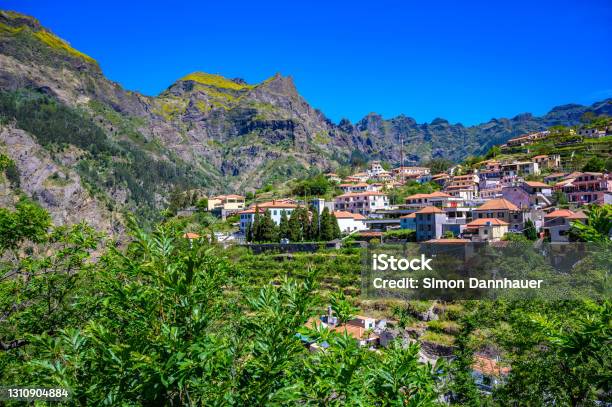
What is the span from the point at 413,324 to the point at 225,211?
45871 millimetres

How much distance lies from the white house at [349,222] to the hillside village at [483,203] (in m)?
0.12

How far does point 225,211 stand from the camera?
66938 mm

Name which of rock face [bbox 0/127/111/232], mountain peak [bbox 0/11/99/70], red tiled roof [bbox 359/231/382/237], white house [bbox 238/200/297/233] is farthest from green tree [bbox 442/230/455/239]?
mountain peak [bbox 0/11/99/70]

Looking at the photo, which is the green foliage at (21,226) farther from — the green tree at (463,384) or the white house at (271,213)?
the white house at (271,213)

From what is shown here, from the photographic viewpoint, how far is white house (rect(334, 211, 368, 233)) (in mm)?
48781

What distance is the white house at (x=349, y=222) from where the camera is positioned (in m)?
48.8

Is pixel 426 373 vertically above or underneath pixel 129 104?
underneath

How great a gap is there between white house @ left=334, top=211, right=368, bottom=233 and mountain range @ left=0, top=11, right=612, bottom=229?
130ft

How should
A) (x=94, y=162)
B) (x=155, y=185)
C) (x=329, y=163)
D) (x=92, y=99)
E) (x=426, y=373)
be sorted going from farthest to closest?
(x=329, y=163)
(x=92, y=99)
(x=155, y=185)
(x=94, y=162)
(x=426, y=373)

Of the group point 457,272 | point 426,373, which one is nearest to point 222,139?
point 457,272

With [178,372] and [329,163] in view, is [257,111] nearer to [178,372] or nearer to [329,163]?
[329,163]

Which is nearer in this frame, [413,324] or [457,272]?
[413,324]

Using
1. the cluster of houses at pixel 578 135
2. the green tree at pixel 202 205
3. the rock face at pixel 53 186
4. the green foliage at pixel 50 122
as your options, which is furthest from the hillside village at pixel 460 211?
the green foliage at pixel 50 122

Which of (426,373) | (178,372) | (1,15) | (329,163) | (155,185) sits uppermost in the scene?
(1,15)
